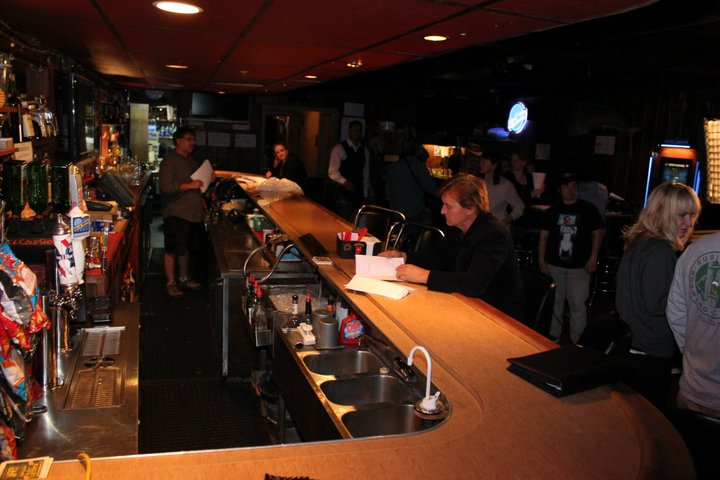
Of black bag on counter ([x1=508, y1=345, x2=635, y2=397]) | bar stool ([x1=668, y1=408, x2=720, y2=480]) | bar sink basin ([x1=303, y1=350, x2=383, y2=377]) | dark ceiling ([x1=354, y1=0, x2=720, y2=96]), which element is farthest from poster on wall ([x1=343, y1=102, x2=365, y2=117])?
bar stool ([x1=668, y1=408, x2=720, y2=480])

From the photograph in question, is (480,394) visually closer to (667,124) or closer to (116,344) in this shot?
(116,344)

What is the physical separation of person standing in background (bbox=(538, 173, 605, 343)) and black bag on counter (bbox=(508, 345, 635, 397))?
2915mm

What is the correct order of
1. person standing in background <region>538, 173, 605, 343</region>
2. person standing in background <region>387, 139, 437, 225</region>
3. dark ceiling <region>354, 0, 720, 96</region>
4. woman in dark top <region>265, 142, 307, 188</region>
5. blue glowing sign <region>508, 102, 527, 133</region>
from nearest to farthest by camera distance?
dark ceiling <region>354, 0, 720, 96</region>, person standing in background <region>538, 173, 605, 343</region>, person standing in background <region>387, 139, 437, 225</region>, woman in dark top <region>265, 142, 307, 188</region>, blue glowing sign <region>508, 102, 527, 133</region>

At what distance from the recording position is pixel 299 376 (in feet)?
8.16

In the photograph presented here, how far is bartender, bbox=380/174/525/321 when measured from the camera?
9.12 feet

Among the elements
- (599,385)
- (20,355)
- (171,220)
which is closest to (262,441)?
(20,355)

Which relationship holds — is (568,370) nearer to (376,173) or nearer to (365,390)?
(365,390)

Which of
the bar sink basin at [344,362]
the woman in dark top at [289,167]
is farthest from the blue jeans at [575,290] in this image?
the woman in dark top at [289,167]

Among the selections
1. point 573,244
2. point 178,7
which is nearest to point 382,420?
point 178,7

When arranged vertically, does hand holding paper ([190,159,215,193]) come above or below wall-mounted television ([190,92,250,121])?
below

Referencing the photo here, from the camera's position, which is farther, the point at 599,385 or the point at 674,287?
the point at 674,287

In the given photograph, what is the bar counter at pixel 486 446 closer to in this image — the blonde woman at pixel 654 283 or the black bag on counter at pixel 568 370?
the black bag on counter at pixel 568 370

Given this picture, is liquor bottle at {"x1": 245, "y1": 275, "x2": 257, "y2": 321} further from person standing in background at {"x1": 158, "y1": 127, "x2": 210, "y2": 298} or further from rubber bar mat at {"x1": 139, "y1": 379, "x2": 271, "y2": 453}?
person standing in background at {"x1": 158, "y1": 127, "x2": 210, "y2": 298}

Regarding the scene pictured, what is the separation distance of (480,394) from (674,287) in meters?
1.36
